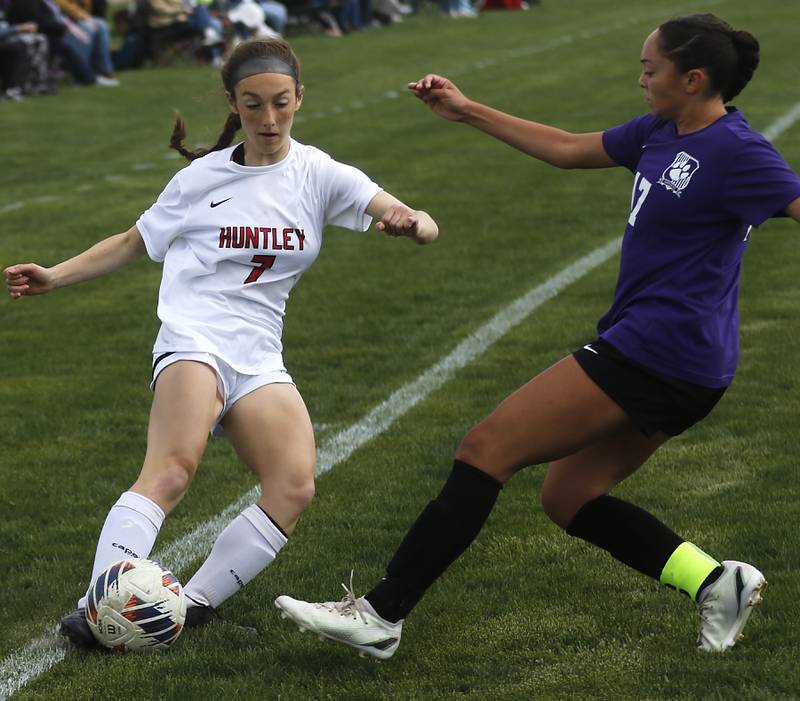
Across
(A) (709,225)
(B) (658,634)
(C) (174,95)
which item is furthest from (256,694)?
(C) (174,95)

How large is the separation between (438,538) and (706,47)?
155cm

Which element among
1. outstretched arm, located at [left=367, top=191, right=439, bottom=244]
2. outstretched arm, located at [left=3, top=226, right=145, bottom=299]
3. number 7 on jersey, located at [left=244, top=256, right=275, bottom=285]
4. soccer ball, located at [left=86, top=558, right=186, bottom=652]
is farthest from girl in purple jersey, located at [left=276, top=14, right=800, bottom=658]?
outstretched arm, located at [left=3, top=226, right=145, bottom=299]

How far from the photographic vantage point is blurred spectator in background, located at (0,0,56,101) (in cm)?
1803

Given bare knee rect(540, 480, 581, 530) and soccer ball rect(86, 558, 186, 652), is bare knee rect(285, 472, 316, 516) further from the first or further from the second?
bare knee rect(540, 480, 581, 530)

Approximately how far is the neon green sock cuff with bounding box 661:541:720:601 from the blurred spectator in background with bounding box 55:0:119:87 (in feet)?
55.9

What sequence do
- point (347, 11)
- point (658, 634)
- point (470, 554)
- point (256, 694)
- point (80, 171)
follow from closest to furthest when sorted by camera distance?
1. point (256, 694)
2. point (658, 634)
3. point (470, 554)
4. point (80, 171)
5. point (347, 11)

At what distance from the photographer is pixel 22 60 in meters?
18.6

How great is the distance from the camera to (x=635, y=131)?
4387 millimetres

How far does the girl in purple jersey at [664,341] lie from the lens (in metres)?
4.00

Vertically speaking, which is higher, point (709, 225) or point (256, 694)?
point (709, 225)

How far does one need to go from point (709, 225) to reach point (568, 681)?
131 cm

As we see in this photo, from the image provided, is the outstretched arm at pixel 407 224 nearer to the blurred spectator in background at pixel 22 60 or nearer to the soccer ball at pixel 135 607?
the soccer ball at pixel 135 607

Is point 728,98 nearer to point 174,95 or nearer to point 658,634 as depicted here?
point 658,634

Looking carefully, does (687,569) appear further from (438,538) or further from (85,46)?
(85,46)
